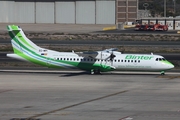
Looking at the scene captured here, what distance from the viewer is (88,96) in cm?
3919

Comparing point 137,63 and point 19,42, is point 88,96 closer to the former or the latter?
point 137,63

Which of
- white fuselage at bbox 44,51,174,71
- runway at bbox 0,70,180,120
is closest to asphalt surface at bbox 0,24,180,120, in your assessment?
runway at bbox 0,70,180,120

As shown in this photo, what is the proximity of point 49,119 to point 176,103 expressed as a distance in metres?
10.4

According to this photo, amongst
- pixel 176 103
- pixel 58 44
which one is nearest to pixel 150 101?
pixel 176 103

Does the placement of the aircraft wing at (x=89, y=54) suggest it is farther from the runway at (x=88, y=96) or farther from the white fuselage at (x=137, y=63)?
the runway at (x=88, y=96)

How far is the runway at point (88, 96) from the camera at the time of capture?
31.8m

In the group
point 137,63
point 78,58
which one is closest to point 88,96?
point 137,63

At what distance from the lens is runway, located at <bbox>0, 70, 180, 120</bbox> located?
3181cm

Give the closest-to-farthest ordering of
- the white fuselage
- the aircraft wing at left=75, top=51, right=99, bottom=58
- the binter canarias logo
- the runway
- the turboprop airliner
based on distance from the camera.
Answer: the runway → the white fuselage → the binter canarias logo → the turboprop airliner → the aircraft wing at left=75, top=51, right=99, bottom=58

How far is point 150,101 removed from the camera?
3672 centimetres

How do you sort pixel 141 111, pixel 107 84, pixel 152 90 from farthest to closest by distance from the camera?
pixel 107 84, pixel 152 90, pixel 141 111

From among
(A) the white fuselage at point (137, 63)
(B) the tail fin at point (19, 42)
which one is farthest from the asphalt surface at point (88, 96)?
(B) the tail fin at point (19, 42)

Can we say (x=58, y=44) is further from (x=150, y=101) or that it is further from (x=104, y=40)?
(x=150, y=101)

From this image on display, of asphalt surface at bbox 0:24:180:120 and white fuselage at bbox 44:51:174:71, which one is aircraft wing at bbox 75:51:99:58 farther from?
asphalt surface at bbox 0:24:180:120
